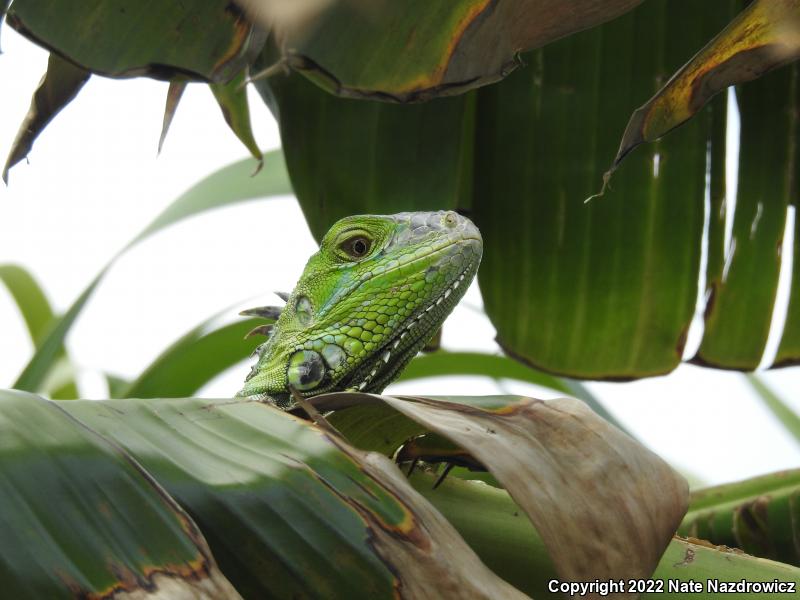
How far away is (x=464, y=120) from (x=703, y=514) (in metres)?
1.57

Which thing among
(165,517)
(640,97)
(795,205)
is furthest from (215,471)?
(795,205)

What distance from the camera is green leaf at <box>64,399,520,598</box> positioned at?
1.26 m

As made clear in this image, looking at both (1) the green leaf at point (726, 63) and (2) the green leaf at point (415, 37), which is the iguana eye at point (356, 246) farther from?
(1) the green leaf at point (726, 63)

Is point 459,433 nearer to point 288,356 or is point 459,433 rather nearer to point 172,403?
point 172,403

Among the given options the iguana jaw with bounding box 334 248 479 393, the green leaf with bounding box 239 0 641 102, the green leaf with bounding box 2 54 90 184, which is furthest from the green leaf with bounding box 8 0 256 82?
the iguana jaw with bounding box 334 248 479 393

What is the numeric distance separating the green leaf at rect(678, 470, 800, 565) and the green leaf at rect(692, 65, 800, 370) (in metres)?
0.72

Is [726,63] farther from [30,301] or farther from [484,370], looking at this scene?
[30,301]

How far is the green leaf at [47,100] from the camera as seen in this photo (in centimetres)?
207

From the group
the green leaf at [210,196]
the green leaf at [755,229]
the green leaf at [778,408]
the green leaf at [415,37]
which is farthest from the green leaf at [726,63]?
the green leaf at [778,408]

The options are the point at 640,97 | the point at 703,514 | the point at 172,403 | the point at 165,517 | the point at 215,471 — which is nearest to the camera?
the point at 165,517

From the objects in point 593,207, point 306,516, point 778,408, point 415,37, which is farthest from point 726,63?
point 778,408

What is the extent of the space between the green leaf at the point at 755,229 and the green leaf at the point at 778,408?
1628 millimetres

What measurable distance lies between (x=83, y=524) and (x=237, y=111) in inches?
68.8

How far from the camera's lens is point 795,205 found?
3209 mm
